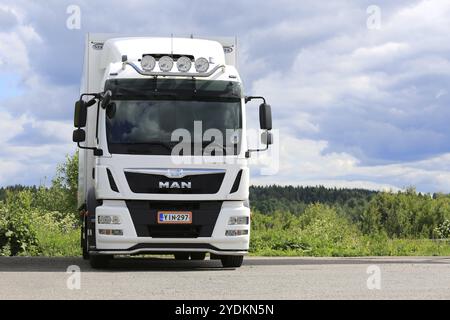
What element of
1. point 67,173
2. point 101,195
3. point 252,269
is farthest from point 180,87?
point 67,173

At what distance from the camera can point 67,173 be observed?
8119 centimetres

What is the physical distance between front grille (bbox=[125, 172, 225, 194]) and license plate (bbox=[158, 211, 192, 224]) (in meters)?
0.36

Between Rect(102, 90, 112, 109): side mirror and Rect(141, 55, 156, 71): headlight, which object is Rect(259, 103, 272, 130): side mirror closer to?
Rect(141, 55, 156, 71): headlight

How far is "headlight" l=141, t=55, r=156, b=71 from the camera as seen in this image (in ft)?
51.3

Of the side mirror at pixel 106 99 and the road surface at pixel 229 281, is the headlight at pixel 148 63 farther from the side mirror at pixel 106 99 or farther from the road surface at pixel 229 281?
the road surface at pixel 229 281

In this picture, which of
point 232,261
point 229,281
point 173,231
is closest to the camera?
point 229,281

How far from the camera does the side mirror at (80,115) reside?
1540cm

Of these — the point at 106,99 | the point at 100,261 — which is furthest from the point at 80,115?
the point at 100,261

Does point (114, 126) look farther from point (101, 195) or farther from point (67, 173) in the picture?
point (67, 173)

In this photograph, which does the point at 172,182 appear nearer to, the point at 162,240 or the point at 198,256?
the point at 162,240

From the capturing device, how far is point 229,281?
13.3 m

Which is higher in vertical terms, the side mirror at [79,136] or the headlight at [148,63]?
the headlight at [148,63]

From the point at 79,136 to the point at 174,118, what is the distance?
1681mm

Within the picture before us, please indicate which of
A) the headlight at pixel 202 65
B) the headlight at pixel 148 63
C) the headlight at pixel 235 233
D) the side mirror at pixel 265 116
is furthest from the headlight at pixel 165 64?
the headlight at pixel 235 233
